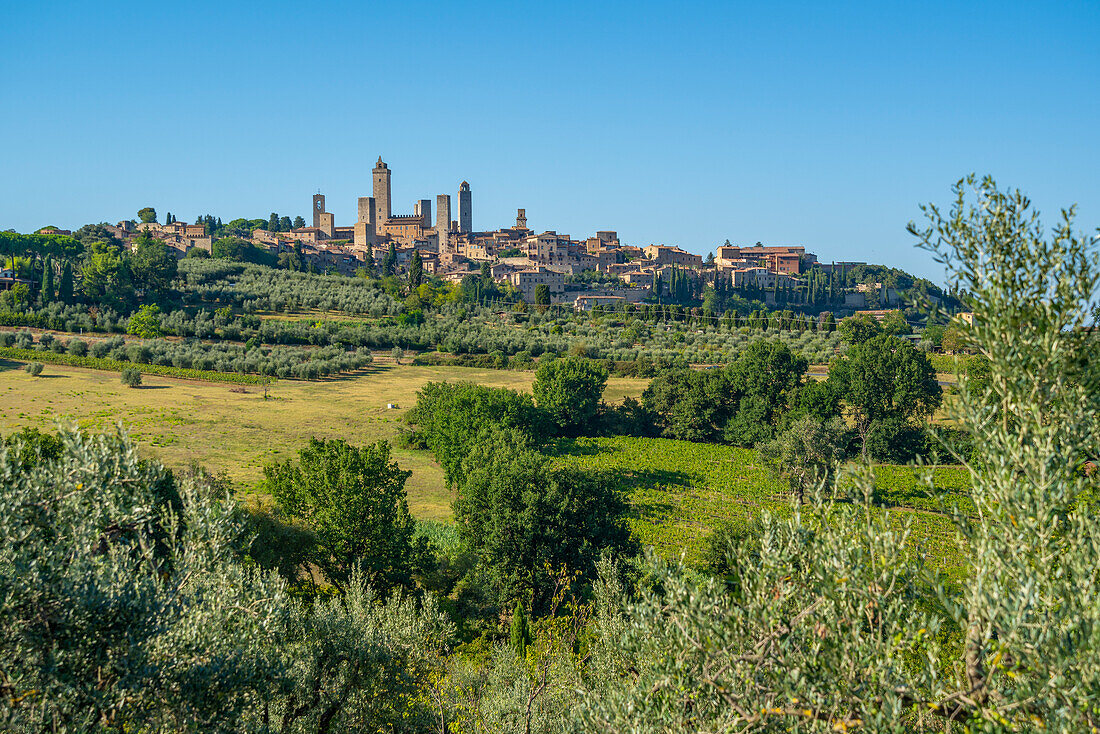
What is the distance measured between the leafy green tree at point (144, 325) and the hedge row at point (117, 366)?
30.8 feet

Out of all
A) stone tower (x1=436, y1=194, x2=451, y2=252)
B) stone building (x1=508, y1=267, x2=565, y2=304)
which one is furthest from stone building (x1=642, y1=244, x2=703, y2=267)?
stone tower (x1=436, y1=194, x2=451, y2=252)

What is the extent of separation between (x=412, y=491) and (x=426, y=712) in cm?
2376

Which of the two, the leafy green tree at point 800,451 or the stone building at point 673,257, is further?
the stone building at point 673,257

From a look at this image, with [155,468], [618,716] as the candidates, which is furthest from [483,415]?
[618,716]

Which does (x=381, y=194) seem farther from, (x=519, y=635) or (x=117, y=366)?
(x=519, y=635)

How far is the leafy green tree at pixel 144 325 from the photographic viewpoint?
65688 mm

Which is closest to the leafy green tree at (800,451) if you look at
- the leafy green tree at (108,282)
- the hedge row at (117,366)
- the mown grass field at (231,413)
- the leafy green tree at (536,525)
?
the leafy green tree at (536,525)

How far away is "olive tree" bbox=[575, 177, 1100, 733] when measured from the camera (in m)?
5.38

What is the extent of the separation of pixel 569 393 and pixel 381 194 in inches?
5292

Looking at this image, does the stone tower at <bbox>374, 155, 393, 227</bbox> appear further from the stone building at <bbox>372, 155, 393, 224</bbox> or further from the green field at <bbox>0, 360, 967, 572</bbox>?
the green field at <bbox>0, 360, 967, 572</bbox>

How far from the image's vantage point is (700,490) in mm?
37031

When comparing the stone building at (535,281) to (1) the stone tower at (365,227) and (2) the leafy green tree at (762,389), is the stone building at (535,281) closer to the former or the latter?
(1) the stone tower at (365,227)

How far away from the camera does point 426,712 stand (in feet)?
38.1

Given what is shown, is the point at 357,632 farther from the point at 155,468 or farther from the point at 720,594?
the point at 720,594
